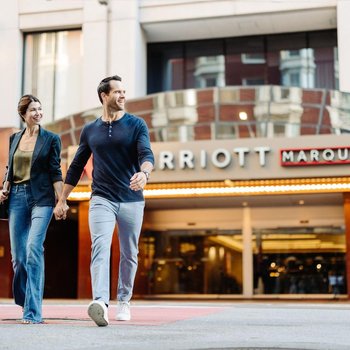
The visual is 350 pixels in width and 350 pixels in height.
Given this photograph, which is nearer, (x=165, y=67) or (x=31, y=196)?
(x=31, y=196)

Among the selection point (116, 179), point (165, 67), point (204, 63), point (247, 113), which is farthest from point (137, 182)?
point (165, 67)

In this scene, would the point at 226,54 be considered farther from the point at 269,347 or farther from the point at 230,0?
the point at 269,347

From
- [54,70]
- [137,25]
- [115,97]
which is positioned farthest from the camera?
[54,70]

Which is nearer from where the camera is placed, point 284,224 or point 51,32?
point 284,224

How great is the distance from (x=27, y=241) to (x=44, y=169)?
0.64m

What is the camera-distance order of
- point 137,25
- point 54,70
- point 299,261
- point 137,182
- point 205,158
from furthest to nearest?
1. point 54,70
2. point 137,25
3. point 299,261
4. point 205,158
5. point 137,182

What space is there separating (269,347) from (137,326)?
1.66m

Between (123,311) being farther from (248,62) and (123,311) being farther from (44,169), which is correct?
(248,62)

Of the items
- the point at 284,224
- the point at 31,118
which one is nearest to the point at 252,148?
the point at 284,224

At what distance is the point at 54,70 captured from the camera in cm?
2256

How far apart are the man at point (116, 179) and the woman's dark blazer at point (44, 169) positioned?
169 mm

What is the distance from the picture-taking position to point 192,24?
21672 mm

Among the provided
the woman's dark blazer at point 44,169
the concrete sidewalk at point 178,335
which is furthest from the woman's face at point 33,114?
the concrete sidewalk at point 178,335

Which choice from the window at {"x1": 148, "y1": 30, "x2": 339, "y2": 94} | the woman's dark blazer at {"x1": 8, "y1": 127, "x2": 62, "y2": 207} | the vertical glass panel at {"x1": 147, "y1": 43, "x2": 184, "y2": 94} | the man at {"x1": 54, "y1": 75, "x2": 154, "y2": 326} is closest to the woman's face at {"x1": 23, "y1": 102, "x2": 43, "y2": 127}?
the woman's dark blazer at {"x1": 8, "y1": 127, "x2": 62, "y2": 207}
